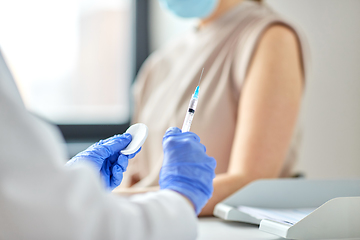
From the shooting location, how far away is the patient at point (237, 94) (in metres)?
0.82

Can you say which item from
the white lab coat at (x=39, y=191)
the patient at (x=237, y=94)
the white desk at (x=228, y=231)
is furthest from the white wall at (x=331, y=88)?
the white lab coat at (x=39, y=191)

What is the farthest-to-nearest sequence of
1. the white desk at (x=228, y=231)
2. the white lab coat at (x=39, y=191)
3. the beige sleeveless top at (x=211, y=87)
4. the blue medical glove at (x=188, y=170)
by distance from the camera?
the beige sleeveless top at (x=211, y=87) → the white desk at (x=228, y=231) → the blue medical glove at (x=188, y=170) → the white lab coat at (x=39, y=191)

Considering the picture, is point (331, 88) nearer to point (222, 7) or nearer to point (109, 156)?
point (222, 7)

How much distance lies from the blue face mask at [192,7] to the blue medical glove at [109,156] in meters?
0.63

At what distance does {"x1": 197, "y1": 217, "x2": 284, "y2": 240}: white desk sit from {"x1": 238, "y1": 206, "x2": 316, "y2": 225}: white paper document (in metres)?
0.02

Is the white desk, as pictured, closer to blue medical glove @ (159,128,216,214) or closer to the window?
blue medical glove @ (159,128,216,214)

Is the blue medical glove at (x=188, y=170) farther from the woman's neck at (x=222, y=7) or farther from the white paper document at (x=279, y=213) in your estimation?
the woman's neck at (x=222, y=7)

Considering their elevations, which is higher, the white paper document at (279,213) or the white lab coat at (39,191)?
the white lab coat at (39,191)

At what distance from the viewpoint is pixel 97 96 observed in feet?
6.81

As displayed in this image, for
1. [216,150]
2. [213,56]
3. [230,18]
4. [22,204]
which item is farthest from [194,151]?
[230,18]

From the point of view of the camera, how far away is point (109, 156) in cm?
61

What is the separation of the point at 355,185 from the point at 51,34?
1.78m

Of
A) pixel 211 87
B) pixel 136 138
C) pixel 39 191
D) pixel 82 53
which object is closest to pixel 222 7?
pixel 211 87

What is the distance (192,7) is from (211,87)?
28 cm
